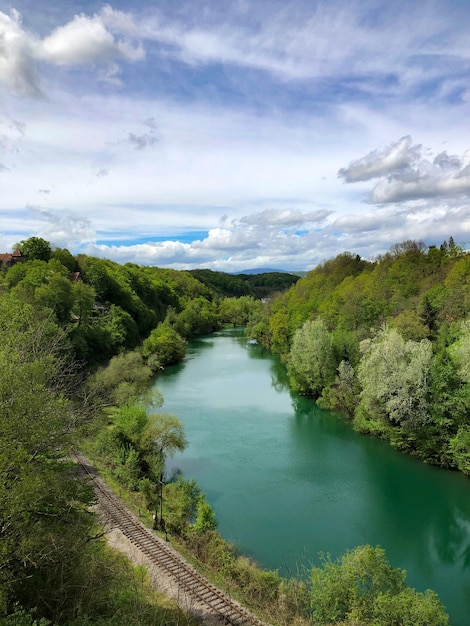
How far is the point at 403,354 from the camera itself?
23.3 metres

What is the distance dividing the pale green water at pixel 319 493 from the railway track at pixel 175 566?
2821 millimetres

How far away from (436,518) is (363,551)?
8514mm

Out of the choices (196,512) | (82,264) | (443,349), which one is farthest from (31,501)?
(82,264)

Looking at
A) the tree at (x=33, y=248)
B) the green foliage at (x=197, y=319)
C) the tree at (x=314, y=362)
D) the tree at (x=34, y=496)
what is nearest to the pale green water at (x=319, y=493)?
the tree at (x=314, y=362)

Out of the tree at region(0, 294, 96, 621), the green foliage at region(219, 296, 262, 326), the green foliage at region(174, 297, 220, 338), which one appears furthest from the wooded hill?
the green foliage at region(219, 296, 262, 326)

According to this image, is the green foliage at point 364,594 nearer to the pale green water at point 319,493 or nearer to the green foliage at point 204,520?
the pale green water at point 319,493

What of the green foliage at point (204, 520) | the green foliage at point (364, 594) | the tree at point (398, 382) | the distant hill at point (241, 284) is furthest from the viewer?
the distant hill at point (241, 284)

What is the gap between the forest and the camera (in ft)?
24.5

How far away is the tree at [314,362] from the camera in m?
33.1

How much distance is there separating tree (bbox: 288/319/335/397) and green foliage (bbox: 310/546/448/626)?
2190 centimetres

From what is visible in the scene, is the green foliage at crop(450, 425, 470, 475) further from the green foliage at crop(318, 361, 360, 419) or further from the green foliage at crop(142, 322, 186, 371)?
the green foliage at crop(142, 322, 186, 371)

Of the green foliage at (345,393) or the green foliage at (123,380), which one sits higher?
the green foliage at (123,380)

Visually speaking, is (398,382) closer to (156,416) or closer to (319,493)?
(319,493)

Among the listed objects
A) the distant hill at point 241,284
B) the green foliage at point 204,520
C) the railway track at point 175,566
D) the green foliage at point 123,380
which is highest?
the distant hill at point 241,284
